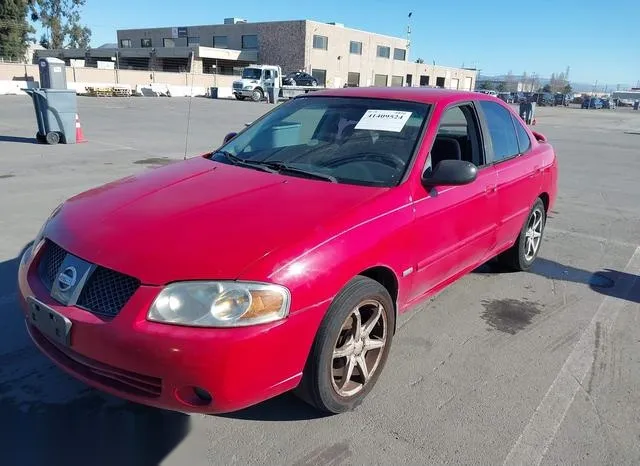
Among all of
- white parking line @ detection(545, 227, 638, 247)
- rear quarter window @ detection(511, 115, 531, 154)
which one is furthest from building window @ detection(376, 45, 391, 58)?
rear quarter window @ detection(511, 115, 531, 154)

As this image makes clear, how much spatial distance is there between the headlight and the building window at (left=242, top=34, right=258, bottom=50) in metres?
66.1

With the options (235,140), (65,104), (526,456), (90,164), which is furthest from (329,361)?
(65,104)

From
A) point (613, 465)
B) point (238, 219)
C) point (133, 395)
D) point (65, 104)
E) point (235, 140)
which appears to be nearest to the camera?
point (133, 395)

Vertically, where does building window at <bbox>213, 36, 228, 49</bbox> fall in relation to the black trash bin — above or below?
above

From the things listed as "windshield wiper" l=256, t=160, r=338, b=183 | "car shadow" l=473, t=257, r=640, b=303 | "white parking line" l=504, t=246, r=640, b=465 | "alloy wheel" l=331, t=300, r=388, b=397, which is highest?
"windshield wiper" l=256, t=160, r=338, b=183

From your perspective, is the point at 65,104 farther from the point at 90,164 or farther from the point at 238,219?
the point at 238,219

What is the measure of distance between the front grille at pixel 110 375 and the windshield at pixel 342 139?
1579 millimetres

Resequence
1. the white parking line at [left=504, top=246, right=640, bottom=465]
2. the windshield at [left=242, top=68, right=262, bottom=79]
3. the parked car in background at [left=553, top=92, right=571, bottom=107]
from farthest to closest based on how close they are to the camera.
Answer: the parked car in background at [left=553, top=92, right=571, bottom=107], the windshield at [left=242, top=68, right=262, bottom=79], the white parking line at [left=504, top=246, right=640, bottom=465]

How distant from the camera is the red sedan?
2.23 metres

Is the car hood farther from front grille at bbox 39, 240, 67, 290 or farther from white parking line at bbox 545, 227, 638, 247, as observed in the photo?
white parking line at bbox 545, 227, 638, 247

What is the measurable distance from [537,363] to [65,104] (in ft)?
38.8

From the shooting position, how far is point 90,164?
964 centimetres

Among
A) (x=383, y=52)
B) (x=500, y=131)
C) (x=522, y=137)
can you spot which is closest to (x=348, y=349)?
(x=500, y=131)

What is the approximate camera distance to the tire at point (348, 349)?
251 cm
